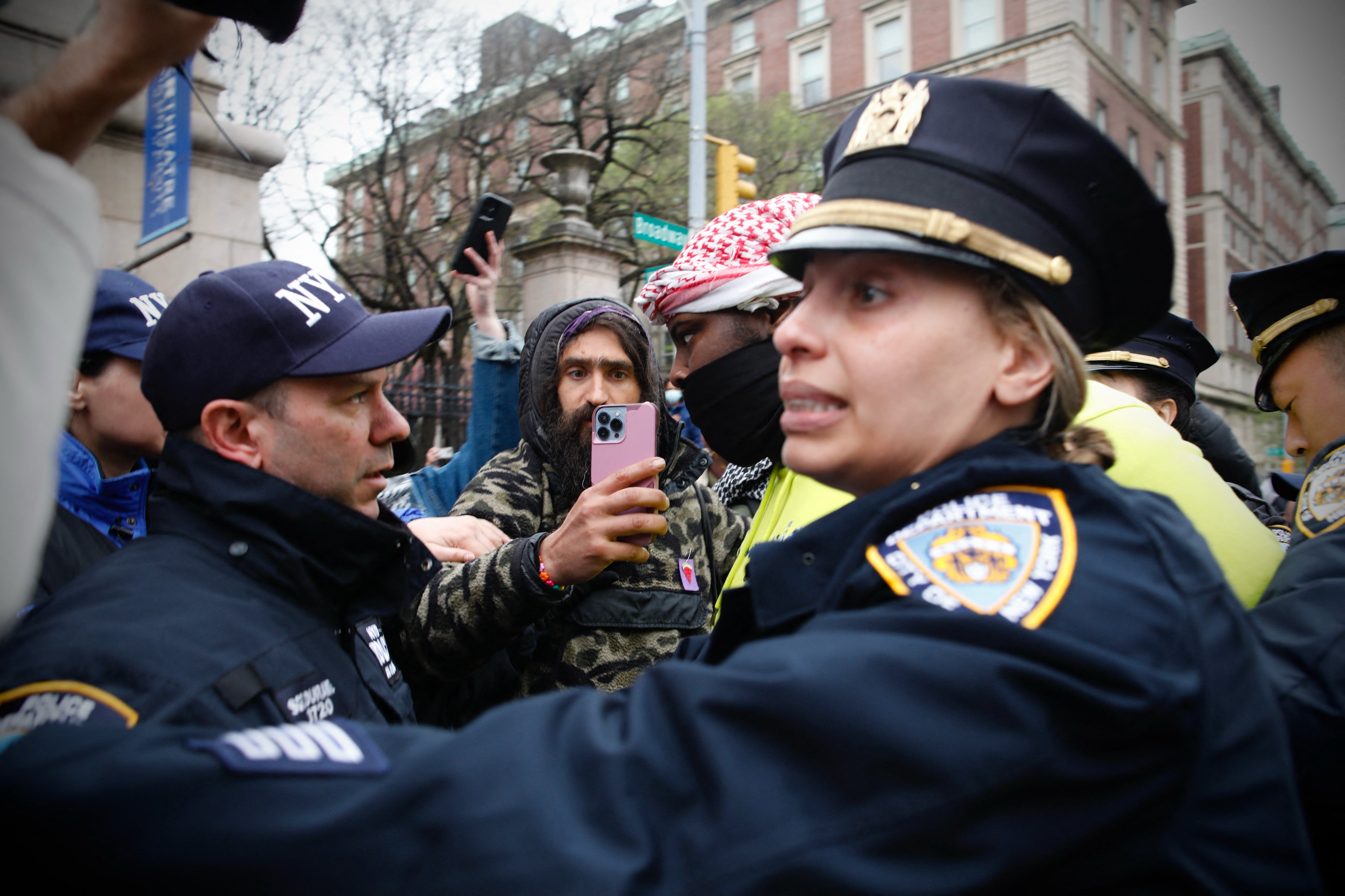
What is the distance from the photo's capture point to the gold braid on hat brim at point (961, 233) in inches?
45.3

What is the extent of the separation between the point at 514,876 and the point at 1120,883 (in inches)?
26.9

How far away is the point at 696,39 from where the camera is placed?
11.0 m

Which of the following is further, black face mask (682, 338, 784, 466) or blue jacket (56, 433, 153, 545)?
blue jacket (56, 433, 153, 545)

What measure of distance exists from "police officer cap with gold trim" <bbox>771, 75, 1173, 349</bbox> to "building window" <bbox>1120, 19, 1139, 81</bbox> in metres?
31.0

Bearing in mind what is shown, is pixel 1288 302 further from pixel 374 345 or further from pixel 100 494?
pixel 100 494

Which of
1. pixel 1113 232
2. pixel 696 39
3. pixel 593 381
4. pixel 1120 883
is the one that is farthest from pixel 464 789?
pixel 696 39

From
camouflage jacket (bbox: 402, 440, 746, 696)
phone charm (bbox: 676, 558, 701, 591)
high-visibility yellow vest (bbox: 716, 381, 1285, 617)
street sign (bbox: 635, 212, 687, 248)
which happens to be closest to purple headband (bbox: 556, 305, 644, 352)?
camouflage jacket (bbox: 402, 440, 746, 696)

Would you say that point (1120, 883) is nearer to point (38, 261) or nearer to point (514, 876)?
point (514, 876)

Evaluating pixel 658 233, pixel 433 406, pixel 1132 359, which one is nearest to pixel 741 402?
pixel 1132 359

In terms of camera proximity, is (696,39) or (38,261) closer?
(38,261)

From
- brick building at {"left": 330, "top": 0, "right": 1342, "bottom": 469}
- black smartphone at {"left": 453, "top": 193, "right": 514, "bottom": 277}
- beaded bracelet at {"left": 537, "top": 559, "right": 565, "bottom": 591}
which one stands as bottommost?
beaded bracelet at {"left": 537, "top": 559, "right": 565, "bottom": 591}

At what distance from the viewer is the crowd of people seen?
78 centimetres

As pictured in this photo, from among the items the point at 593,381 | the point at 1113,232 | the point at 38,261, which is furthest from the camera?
the point at 593,381

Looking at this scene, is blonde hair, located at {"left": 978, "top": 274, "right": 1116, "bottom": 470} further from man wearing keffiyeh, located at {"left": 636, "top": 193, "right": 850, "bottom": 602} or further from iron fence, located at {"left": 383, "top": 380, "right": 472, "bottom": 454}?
iron fence, located at {"left": 383, "top": 380, "right": 472, "bottom": 454}
